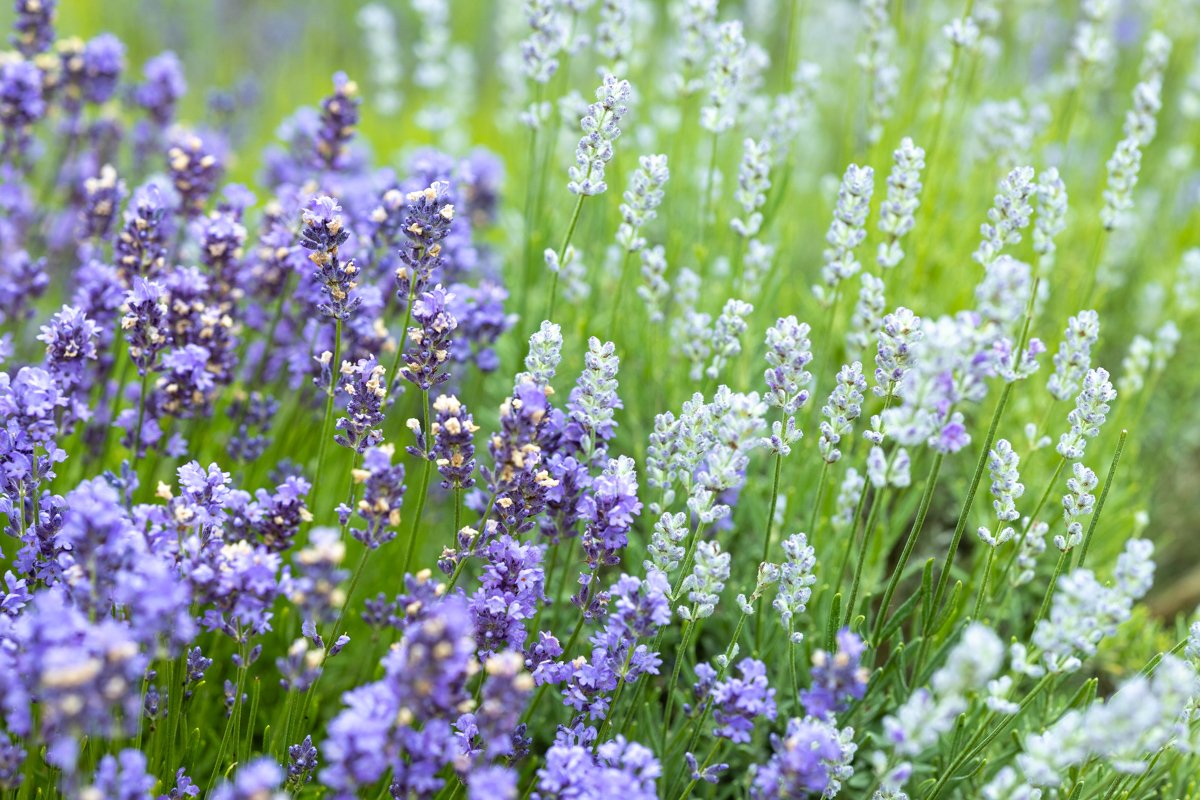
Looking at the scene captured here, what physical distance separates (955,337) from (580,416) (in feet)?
2.42

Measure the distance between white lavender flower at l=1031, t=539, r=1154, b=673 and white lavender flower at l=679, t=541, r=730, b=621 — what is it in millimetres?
506

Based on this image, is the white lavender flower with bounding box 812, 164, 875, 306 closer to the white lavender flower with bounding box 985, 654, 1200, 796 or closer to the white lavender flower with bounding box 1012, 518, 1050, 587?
the white lavender flower with bounding box 1012, 518, 1050, 587

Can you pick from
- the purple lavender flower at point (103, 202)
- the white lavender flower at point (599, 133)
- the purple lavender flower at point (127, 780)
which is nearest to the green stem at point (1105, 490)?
the white lavender flower at point (599, 133)

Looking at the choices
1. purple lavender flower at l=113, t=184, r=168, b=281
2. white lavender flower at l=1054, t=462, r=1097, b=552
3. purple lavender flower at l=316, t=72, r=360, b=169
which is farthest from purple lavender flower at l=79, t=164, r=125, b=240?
white lavender flower at l=1054, t=462, r=1097, b=552

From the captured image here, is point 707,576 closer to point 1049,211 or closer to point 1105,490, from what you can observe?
point 1105,490

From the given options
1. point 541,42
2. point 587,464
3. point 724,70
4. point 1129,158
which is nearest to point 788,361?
point 587,464

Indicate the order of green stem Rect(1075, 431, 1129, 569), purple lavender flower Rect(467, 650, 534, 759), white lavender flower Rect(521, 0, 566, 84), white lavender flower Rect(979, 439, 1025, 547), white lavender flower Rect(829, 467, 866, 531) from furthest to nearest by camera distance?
white lavender flower Rect(521, 0, 566, 84) < white lavender flower Rect(829, 467, 866, 531) < white lavender flower Rect(979, 439, 1025, 547) < green stem Rect(1075, 431, 1129, 569) < purple lavender flower Rect(467, 650, 534, 759)

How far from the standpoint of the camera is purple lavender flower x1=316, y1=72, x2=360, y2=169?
9.15 feet

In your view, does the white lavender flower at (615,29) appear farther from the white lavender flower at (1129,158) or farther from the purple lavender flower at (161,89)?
the purple lavender flower at (161,89)

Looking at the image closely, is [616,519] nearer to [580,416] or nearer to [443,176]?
[580,416]

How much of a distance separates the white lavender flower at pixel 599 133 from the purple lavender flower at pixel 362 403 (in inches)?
A: 21.1

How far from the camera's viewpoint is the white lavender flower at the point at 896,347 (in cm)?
185

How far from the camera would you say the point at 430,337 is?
1911 mm

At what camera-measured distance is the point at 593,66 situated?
22.7 feet
